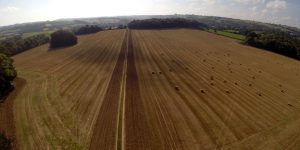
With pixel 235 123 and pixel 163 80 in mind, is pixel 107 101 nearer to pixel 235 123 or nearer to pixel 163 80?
Result: pixel 163 80

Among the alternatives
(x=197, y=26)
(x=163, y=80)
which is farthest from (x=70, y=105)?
(x=197, y=26)

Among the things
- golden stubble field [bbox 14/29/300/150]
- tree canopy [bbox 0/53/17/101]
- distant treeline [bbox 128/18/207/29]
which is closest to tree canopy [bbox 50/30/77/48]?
golden stubble field [bbox 14/29/300/150]

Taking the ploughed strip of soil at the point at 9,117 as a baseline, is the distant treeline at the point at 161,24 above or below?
above

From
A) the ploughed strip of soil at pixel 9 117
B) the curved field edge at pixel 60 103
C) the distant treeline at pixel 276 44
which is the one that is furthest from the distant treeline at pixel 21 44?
the distant treeline at pixel 276 44

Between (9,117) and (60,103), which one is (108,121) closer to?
(60,103)

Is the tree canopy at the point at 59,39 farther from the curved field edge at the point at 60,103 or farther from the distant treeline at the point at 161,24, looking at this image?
the distant treeline at the point at 161,24

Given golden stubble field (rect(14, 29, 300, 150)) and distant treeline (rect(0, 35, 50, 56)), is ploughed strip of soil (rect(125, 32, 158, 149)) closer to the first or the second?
golden stubble field (rect(14, 29, 300, 150))
